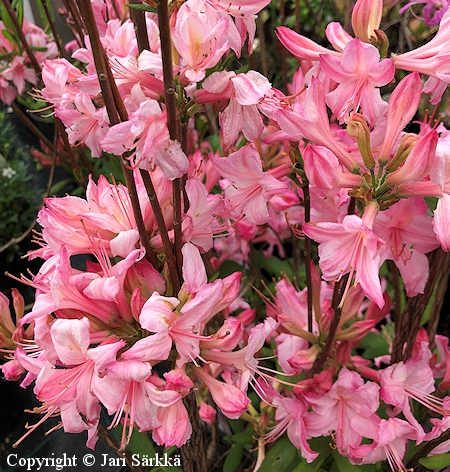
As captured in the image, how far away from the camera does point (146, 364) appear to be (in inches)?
16.7

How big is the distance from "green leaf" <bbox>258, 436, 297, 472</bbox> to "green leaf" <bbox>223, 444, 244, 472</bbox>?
0.14 m

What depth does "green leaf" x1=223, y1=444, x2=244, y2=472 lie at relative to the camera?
0.86m

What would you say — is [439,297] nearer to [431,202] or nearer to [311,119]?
[431,202]

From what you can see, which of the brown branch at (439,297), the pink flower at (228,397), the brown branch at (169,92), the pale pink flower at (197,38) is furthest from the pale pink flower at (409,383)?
the pale pink flower at (197,38)

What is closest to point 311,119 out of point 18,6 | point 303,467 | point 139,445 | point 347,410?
point 347,410

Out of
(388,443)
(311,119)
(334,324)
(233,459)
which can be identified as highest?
(311,119)

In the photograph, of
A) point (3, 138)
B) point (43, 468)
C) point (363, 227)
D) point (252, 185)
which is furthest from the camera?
point (3, 138)

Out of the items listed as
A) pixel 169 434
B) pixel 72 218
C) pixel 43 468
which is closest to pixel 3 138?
pixel 43 468

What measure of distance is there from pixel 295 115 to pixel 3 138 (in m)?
1.61

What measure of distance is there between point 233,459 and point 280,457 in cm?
17

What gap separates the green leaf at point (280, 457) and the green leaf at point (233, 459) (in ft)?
0.48

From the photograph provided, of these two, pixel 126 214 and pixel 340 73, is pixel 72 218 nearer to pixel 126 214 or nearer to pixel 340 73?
pixel 126 214

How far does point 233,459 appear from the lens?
870 millimetres

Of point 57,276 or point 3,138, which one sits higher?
point 57,276
